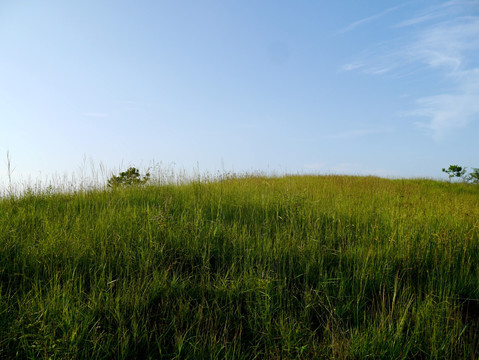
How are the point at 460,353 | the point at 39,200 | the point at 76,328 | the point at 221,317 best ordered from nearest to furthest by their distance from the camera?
the point at 76,328, the point at 460,353, the point at 221,317, the point at 39,200

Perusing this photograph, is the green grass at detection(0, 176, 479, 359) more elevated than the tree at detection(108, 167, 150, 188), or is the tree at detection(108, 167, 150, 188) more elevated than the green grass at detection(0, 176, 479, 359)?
the tree at detection(108, 167, 150, 188)

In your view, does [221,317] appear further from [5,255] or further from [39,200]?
[39,200]

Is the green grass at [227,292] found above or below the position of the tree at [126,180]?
below

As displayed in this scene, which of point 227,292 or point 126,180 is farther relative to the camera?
point 126,180

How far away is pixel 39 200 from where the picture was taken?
5.71 meters

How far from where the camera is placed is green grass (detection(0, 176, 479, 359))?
226cm

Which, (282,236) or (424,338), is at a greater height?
(282,236)

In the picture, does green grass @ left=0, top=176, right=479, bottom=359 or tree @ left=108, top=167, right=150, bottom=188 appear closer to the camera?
green grass @ left=0, top=176, right=479, bottom=359

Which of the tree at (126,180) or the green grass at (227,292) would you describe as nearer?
the green grass at (227,292)

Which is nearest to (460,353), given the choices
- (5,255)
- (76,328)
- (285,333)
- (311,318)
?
(311,318)

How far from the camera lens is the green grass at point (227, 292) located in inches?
89.0

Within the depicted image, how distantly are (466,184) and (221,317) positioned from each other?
41.8 ft

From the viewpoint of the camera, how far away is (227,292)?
2.77 meters

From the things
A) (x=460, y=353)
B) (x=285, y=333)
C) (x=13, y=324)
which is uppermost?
(x=13, y=324)
